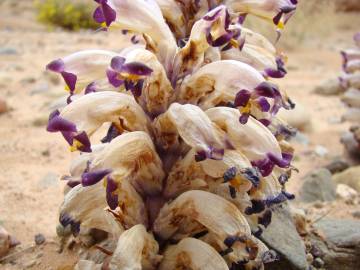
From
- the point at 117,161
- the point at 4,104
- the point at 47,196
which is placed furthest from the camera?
the point at 4,104

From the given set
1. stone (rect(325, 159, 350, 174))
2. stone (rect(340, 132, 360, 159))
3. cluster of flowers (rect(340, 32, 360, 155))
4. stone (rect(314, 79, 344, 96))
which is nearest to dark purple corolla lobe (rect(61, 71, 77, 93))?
stone (rect(325, 159, 350, 174))

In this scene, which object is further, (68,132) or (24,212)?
(24,212)

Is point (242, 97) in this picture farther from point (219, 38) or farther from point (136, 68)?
point (136, 68)

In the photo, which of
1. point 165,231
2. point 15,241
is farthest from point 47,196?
Answer: point 165,231

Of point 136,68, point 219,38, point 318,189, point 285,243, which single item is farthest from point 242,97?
point 318,189

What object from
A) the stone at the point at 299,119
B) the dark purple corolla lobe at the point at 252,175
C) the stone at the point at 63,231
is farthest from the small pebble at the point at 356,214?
the stone at the point at 299,119

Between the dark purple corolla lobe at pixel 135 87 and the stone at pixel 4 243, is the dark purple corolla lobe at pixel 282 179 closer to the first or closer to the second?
the dark purple corolla lobe at pixel 135 87

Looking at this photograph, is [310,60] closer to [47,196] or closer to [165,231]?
[47,196]
